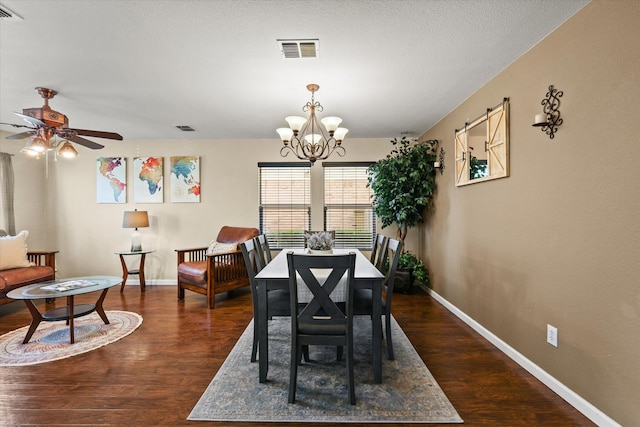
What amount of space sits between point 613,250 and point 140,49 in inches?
132

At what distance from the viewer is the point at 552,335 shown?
6.83 ft

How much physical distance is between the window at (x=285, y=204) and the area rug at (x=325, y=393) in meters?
2.55

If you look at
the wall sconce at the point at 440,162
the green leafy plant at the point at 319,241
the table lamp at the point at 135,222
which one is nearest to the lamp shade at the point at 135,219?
the table lamp at the point at 135,222

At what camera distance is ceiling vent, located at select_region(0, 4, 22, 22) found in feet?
5.91

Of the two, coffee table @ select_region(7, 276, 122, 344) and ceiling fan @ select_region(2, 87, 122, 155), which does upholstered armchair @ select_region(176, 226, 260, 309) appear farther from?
ceiling fan @ select_region(2, 87, 122, 155)

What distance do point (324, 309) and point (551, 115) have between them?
2.02 metres

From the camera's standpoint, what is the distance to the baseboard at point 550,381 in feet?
5.67

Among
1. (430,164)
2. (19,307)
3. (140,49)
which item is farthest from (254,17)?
(19,307)

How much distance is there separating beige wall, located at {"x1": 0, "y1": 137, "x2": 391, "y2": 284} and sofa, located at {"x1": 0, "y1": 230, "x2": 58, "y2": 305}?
1075mm

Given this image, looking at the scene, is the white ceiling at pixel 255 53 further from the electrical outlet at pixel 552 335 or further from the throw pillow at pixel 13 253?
the electrical outlet at pixel 552 335

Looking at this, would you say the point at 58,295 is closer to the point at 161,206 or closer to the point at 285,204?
the point at 161,206

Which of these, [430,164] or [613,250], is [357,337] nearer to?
[613,250]

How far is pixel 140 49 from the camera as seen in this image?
7.41ft

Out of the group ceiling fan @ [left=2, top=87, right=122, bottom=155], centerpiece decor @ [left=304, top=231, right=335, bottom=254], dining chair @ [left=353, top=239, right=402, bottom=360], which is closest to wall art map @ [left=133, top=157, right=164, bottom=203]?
ceiling fan @ [left=2, top=87, right=122, bottom=155]
